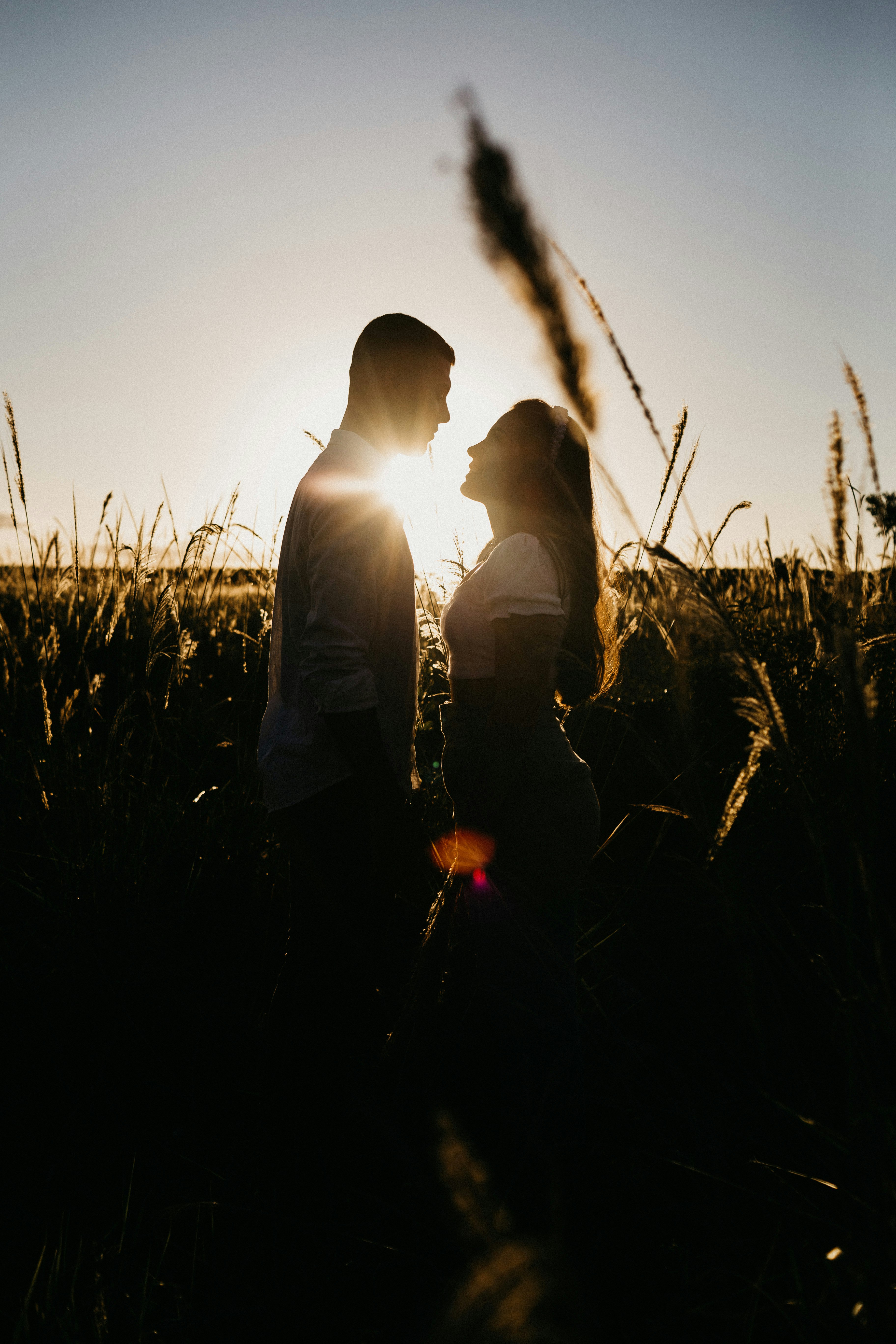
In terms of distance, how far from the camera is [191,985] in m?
1.80

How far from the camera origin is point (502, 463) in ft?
5.55

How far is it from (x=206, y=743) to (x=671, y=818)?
172 cm

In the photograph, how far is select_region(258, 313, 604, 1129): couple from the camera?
147cm

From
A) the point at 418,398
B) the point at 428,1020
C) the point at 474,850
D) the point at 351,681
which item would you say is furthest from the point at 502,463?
the point at 428,1020

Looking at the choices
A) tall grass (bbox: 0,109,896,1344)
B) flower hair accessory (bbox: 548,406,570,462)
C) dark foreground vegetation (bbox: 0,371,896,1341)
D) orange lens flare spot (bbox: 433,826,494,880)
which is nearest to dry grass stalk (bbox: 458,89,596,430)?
tall grass (bbox: 0,109,896,1344)

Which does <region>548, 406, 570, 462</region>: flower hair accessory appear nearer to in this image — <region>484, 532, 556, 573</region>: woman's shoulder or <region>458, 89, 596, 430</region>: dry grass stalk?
<region>484, 532, 556, 573</region>: woman's shoulder

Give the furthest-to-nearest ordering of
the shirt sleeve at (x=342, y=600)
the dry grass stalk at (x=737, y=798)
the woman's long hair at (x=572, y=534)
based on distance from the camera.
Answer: the woman's long hair at (x=572, y=534)
the shirt sleeve at (x=342, y=600)
the dry grass stalk at (x=737, y=798)

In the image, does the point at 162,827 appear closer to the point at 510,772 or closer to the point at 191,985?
the point at 191,985

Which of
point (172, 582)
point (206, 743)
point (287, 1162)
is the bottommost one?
point (287, 1162)

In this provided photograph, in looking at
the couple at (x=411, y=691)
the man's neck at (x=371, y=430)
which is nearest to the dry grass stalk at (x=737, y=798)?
the couple at (x=411, y=691)

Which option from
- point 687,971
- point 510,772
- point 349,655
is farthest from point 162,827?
point 687,971

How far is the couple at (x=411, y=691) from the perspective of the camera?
1.47 metres

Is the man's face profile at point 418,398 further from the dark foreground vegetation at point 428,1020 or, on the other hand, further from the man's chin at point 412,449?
the dark foreground vegetation at point 428,1020

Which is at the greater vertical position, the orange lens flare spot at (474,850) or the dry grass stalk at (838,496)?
the dry grass stalk at (838,496)
